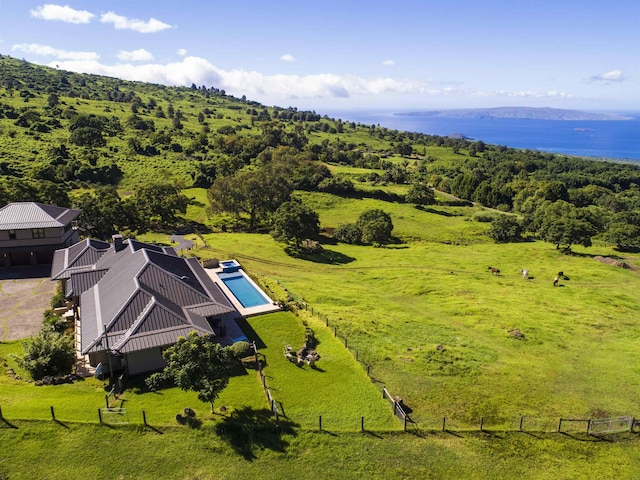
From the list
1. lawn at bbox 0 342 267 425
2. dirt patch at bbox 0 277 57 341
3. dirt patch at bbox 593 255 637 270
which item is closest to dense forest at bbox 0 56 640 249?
dirt patch at bbox 593 255 637 270

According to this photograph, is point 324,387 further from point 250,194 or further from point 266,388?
point 250,194

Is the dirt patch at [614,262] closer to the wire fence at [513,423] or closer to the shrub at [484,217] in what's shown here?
the shrub at [484,217]

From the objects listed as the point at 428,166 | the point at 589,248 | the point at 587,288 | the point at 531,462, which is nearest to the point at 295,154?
the point at 428,166

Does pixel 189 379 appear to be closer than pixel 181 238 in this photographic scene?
Yes

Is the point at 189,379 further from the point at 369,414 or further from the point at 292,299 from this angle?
the point at 292,299

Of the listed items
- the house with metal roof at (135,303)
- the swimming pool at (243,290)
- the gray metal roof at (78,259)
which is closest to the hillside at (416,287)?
the swimming pool at (243,290)

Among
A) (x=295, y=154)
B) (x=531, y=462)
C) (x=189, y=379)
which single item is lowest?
(x=531, y=462)

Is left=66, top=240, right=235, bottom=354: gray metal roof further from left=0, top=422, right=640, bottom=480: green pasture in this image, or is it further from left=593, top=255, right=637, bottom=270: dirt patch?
left=593, top=255, right=637, bottom=270: dirt patch
